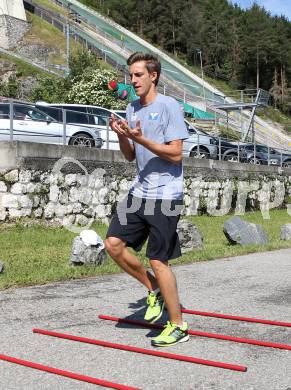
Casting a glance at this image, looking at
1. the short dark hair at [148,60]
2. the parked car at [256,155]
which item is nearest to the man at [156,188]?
the short dark hair at [148,60]

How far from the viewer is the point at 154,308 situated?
5.05 metres

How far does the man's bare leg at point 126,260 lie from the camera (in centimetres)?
496

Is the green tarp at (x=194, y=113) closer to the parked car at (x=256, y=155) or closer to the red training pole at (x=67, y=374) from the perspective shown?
the parked car at (x=256, y=155)

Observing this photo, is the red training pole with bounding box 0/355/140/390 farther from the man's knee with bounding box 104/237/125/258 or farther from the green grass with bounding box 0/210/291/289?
the green grass with bounding box 0/210/291/289

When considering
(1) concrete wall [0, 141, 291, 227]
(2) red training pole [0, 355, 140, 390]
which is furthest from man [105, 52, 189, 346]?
(1) concrete wall [0, 141, 291, 227]

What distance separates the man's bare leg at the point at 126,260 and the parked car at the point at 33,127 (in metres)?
8.98

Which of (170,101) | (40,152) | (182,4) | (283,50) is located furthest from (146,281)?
(182,4)

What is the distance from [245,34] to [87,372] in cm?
9952

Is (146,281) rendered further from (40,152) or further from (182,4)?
(182,4)

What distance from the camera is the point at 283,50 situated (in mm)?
92438

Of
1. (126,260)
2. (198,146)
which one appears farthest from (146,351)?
(198,146)

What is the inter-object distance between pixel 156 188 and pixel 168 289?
0.77m

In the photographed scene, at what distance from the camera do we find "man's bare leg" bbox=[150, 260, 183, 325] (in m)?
4.74

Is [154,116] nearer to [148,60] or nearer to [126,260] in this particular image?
[148,60]
